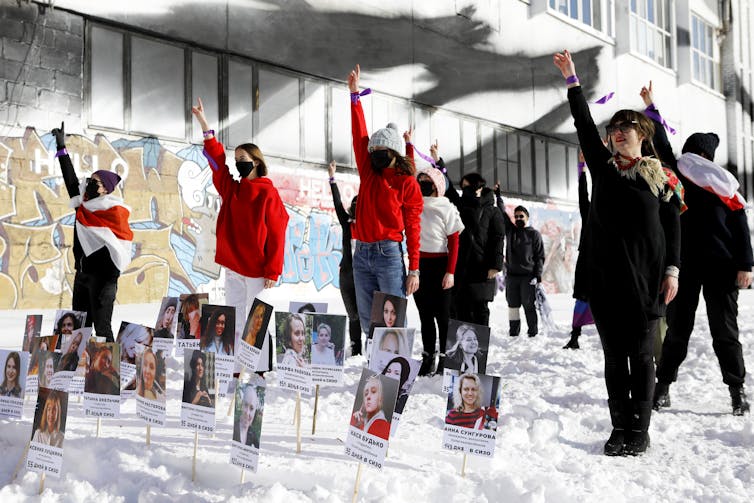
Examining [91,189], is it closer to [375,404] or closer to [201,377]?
[201,377]

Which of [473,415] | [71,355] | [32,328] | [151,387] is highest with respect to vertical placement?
[32,328]

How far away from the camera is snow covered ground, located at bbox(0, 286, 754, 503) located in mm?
3010

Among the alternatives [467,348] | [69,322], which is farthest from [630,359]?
[69,322]

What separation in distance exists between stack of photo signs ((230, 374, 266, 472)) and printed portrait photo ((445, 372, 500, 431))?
2.65 feet

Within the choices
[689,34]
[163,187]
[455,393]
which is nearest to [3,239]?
[163,187]

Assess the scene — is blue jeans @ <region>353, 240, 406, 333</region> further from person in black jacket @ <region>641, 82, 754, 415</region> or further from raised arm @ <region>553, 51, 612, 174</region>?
person in black jacket @ <region>641, 82, 754, 415</region>

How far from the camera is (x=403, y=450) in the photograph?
371cm

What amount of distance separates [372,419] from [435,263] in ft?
10.6

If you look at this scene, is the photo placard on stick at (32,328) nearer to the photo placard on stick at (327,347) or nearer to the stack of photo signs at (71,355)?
the stack of photo signs at (71,355)

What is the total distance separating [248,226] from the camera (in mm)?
4852

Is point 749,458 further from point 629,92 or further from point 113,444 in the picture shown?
point 629,92

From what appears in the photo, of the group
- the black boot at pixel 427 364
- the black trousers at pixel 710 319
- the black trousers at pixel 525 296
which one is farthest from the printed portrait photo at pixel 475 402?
the black trousers at pixel 525 296

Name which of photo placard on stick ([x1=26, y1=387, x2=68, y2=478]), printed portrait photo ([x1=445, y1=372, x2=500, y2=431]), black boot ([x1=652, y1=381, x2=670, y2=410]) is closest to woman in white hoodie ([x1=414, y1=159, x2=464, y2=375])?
black boot ([x1=652, y1=381, x2=670, y2=410])

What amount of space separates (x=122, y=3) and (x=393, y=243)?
793 centimetres
